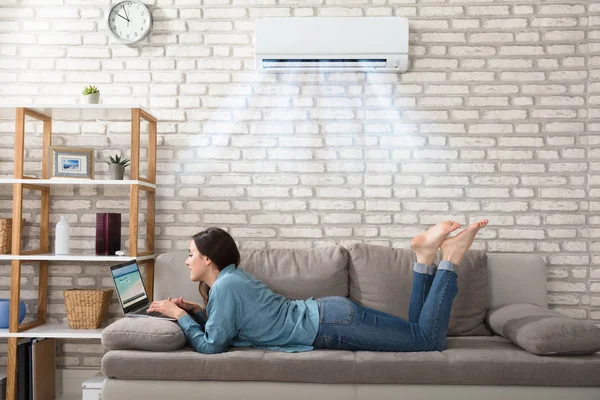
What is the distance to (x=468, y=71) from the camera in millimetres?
3492

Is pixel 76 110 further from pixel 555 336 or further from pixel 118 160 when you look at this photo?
pixel 555 336

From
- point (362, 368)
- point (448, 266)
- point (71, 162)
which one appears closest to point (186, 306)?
point (362, 368)

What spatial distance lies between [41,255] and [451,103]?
7.87 feet

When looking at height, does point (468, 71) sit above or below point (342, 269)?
above

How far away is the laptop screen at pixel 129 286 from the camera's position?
113 inches

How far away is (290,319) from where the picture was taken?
264 cm

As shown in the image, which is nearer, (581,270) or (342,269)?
(342,269)

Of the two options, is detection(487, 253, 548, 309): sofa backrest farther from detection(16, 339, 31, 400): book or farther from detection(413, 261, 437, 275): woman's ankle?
detection(16, 339, 31, 400): book

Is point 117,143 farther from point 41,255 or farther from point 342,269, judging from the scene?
point 342,269

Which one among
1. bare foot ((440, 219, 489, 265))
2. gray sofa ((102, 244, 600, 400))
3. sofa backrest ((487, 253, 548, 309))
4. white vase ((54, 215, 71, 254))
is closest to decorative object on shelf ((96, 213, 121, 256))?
white vase ((54, 215, 71, 254))

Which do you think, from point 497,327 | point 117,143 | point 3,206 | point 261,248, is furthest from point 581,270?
point 3,206

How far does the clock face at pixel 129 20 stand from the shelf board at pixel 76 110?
0.46 m

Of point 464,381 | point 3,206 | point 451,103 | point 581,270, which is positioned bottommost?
point 464,381

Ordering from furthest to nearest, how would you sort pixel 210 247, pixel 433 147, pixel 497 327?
Answer: pixel 433 147 < pixel 497 327 < pixel 210 247
